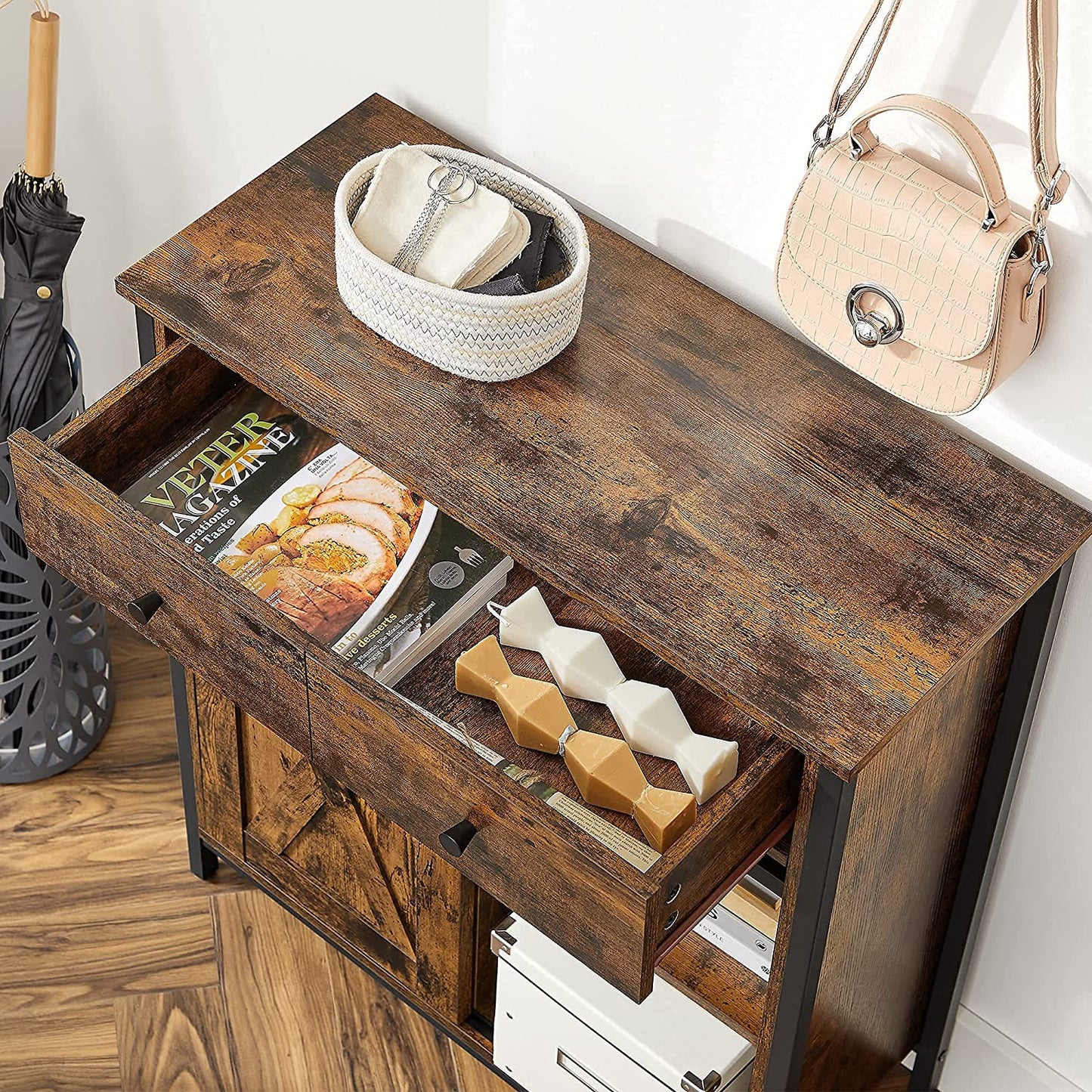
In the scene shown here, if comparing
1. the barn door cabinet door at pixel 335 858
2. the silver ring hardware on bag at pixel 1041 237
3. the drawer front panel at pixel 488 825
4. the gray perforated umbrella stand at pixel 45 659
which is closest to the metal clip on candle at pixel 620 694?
the drawer front panel at pixel 488 825

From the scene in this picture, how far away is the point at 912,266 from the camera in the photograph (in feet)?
3.71

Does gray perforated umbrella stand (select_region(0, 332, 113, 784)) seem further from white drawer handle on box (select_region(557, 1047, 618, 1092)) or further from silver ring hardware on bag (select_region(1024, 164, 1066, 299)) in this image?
silver ring hardware on bag (select_region(1024, 164, 1066, 299))

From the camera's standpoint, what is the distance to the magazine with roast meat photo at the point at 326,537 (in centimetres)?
129

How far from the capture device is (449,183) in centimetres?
132

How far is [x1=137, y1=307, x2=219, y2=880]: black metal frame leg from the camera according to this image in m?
1.40

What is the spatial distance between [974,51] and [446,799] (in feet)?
2.09

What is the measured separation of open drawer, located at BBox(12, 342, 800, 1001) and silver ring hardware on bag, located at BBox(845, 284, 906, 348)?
0.30m

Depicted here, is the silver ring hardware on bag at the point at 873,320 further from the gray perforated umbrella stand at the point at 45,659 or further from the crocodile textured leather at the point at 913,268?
the gray perforated umbrella stand at the point at 45,659

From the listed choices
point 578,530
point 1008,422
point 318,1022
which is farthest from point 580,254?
point 318,1022

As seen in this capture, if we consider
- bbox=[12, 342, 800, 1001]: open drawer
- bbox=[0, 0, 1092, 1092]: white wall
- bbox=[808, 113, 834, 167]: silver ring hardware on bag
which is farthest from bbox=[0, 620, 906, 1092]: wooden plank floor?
bbox=[808, 113, 834, 167]: silver ring hardware on bag

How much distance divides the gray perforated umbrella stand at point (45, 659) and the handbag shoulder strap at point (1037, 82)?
88 cm

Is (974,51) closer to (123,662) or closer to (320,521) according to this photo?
(320,521)

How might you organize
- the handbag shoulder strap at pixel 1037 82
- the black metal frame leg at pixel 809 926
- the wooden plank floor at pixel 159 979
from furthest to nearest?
1. the wooden plank floor at pixel 159 979
2. the black metal frame leg at pixel 809 926
3. the handbag shoulder strap at pixel 1037 82

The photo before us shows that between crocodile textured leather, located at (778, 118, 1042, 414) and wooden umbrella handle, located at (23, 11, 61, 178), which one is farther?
wooden umbrella handle, located at (23, 11, 61, 178)
